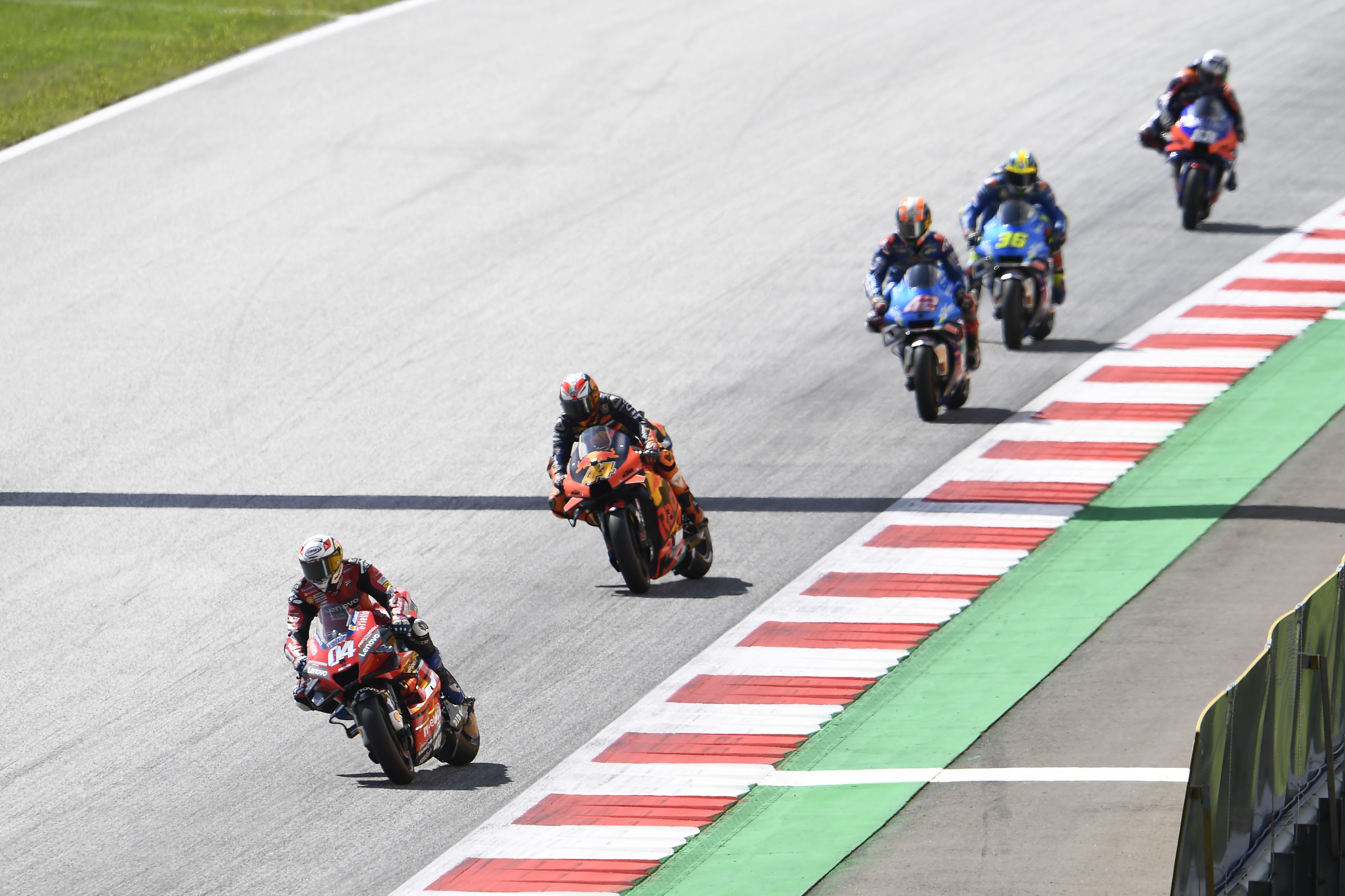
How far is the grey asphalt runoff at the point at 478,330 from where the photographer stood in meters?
14.9

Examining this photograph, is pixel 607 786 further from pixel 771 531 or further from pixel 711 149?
pixel 711 149

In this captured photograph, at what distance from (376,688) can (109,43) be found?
24.9 m

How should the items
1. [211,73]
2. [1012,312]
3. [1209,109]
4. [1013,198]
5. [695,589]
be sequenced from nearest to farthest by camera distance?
[695,589] < [1013,198] < [1012,312] < [1209,109] < [211,73]

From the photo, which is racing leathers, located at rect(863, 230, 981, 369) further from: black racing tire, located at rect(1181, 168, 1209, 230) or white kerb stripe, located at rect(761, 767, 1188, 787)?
white kerb stripe, located at rect(761, 767, 1188, 787)

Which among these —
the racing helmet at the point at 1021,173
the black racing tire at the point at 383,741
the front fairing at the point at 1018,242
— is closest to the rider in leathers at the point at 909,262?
the front fairing at the point at 1018,242

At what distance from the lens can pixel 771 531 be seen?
18406 mm

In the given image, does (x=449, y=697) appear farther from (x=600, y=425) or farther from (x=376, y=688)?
(x=600, y=425)

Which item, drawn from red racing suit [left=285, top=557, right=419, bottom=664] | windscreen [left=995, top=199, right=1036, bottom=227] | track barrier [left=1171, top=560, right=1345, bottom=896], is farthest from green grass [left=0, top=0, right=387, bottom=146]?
track barrier [left=1171, top=560, right=1345, bottom=896]

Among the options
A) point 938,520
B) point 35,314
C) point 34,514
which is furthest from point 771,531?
point 35,314

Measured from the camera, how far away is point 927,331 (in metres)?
20.2

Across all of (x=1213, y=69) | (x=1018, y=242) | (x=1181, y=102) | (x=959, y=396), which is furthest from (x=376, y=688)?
(x=1213, y=69)

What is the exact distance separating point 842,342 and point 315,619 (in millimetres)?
10961

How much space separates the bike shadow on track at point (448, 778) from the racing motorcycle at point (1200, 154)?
620 inches

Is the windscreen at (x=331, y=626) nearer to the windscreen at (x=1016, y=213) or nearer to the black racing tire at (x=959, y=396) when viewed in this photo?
the black racing tire at (x=959, y=396)
